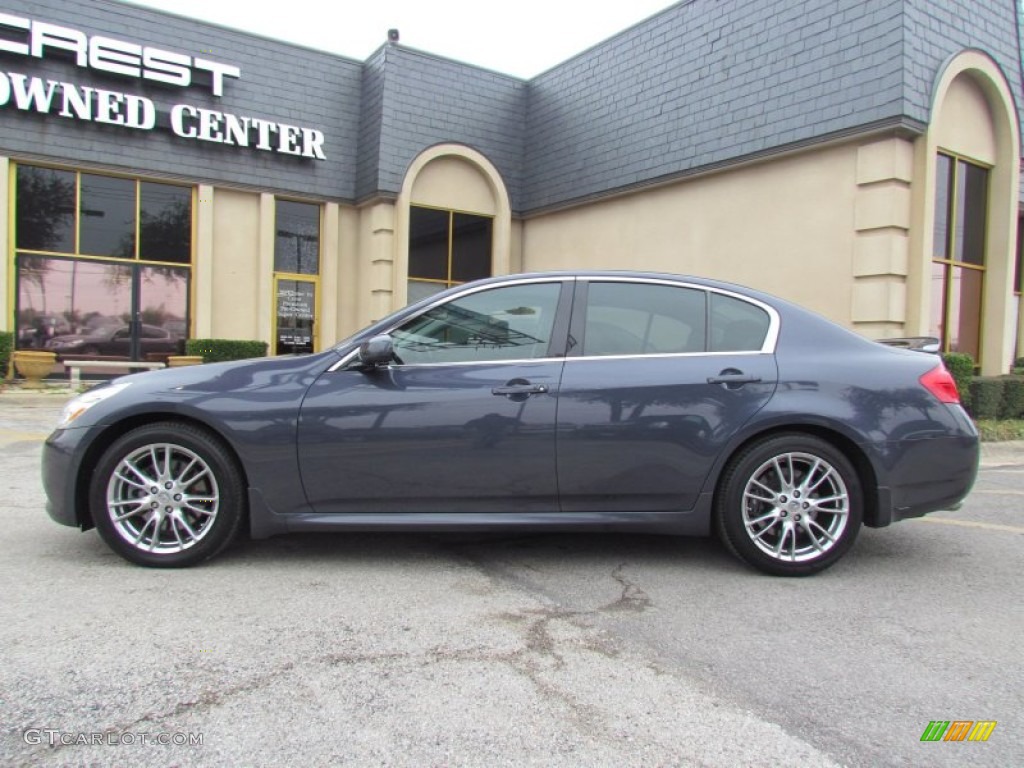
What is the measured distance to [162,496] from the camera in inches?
153

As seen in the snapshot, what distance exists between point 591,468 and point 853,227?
8.55 meters

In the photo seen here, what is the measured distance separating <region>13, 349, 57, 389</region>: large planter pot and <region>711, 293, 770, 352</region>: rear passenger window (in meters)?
12.0

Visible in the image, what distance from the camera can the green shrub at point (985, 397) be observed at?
1035 centimetres

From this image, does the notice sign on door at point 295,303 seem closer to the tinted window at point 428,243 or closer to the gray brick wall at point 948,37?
the tinted window at point 428,243

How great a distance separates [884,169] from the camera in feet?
33.6

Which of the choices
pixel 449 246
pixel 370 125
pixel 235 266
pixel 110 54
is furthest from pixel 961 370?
pixel 110 54

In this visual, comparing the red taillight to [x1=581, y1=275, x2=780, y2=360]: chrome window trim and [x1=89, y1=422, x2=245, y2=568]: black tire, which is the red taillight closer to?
[x1=581, y1=275, x2=780, y2=360]: chrome window trim

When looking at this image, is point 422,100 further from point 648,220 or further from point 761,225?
point 761,225

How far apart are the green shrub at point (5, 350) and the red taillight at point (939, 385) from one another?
1340cm

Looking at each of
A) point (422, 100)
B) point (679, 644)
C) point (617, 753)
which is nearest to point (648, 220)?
point (422, 100)

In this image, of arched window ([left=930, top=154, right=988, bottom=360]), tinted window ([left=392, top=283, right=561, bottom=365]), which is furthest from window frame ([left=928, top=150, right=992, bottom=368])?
tinted window ([left=392, top=283, right=561, bottom=365])

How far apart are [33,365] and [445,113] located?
9.11m

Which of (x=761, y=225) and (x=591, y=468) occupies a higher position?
(x=761, y=225)

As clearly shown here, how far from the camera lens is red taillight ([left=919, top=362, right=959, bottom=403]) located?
402 cm
